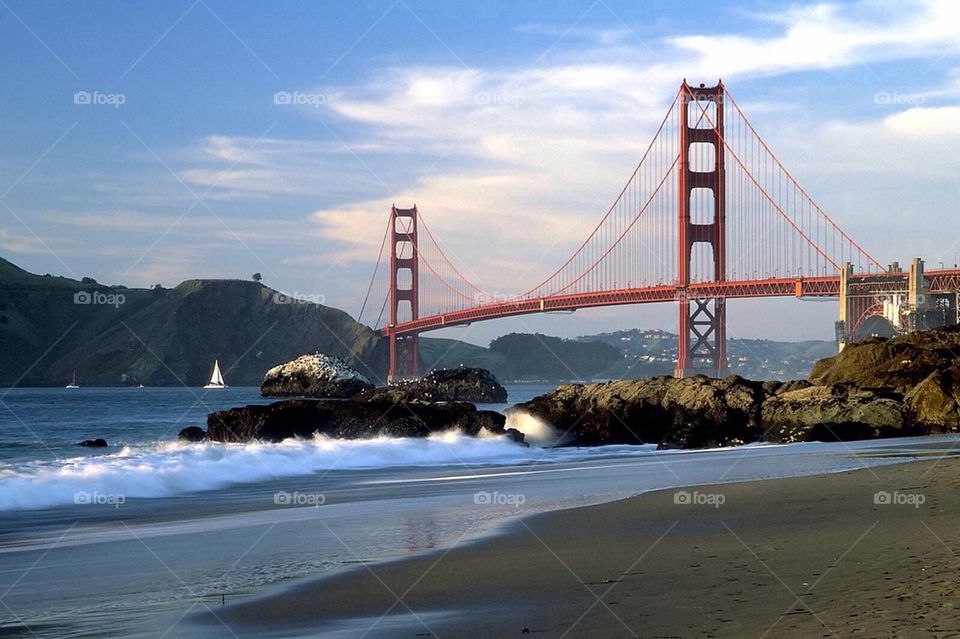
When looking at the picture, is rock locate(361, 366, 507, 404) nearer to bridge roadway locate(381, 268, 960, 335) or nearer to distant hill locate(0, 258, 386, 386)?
bridge roadway locate(381, 268, 960, 335)

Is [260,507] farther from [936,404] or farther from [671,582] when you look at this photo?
[936,404]

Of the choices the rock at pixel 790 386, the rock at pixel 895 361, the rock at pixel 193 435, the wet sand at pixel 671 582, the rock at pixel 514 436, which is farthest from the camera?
the rock at pixel 895 361

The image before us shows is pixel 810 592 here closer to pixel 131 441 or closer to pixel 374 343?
pixel 131 441

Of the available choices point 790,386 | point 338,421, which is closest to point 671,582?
point 338,421

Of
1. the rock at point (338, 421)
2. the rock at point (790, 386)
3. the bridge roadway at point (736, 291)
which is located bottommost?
the rock at point (338, 421)

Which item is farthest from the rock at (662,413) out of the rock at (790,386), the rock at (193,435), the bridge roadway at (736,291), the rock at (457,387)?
the rock at (457,387)

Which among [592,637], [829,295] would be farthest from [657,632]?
[829,295]

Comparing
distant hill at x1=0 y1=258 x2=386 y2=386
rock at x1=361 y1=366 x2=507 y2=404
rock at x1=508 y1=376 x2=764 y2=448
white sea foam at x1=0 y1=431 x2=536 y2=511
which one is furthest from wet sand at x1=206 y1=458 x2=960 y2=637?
distant hill at x1=0 y1=258 x2=386 y2=386

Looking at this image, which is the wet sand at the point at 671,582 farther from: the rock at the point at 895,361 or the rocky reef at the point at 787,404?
the rock at the point at 895,361
